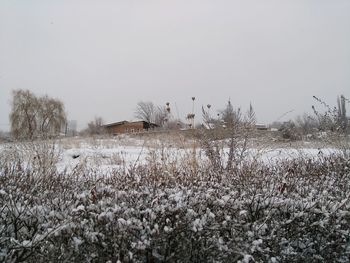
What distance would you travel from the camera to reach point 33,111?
35.2 m

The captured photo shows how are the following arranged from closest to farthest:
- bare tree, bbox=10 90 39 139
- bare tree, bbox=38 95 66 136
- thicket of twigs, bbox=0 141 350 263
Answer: thicket of twigs, bbox=0 141 350 263, bare tree, bbox=10 90 39 139, bare tree, bbox=38 95 66 136

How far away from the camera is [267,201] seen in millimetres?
2438

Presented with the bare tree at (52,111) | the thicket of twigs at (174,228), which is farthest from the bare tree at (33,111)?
the thicket of twigs at (174,228)

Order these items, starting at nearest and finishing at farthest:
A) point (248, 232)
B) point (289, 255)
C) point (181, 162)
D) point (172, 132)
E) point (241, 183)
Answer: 1. point (248, 232)
2. point (289, 255)
3. point (241, 183)
4. point (181, 162)
5. point (172, 132)

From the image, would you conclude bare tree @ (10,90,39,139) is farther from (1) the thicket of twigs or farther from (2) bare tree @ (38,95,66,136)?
(1) the thicket of twigs

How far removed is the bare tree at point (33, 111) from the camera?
1336 inches

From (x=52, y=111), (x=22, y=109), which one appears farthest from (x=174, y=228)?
(x=52, y=111)

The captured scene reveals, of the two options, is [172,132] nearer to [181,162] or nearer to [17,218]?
[181,162]

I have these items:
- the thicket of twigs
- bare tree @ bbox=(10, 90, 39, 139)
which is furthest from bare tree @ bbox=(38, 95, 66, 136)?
the thicket of twigs

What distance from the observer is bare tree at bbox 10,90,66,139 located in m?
33.9

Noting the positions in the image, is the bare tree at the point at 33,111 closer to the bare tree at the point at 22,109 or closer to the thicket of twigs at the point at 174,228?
the bare tree at the point at 22,109

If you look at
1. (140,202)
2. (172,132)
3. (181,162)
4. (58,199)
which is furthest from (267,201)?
(172,132)

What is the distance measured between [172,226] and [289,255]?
0.91 metres

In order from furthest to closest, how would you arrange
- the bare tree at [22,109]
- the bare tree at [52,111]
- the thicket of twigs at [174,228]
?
the bare tree at [52,111] < the bare tree at [22,109] < the thicket of twigs at [174,228]
